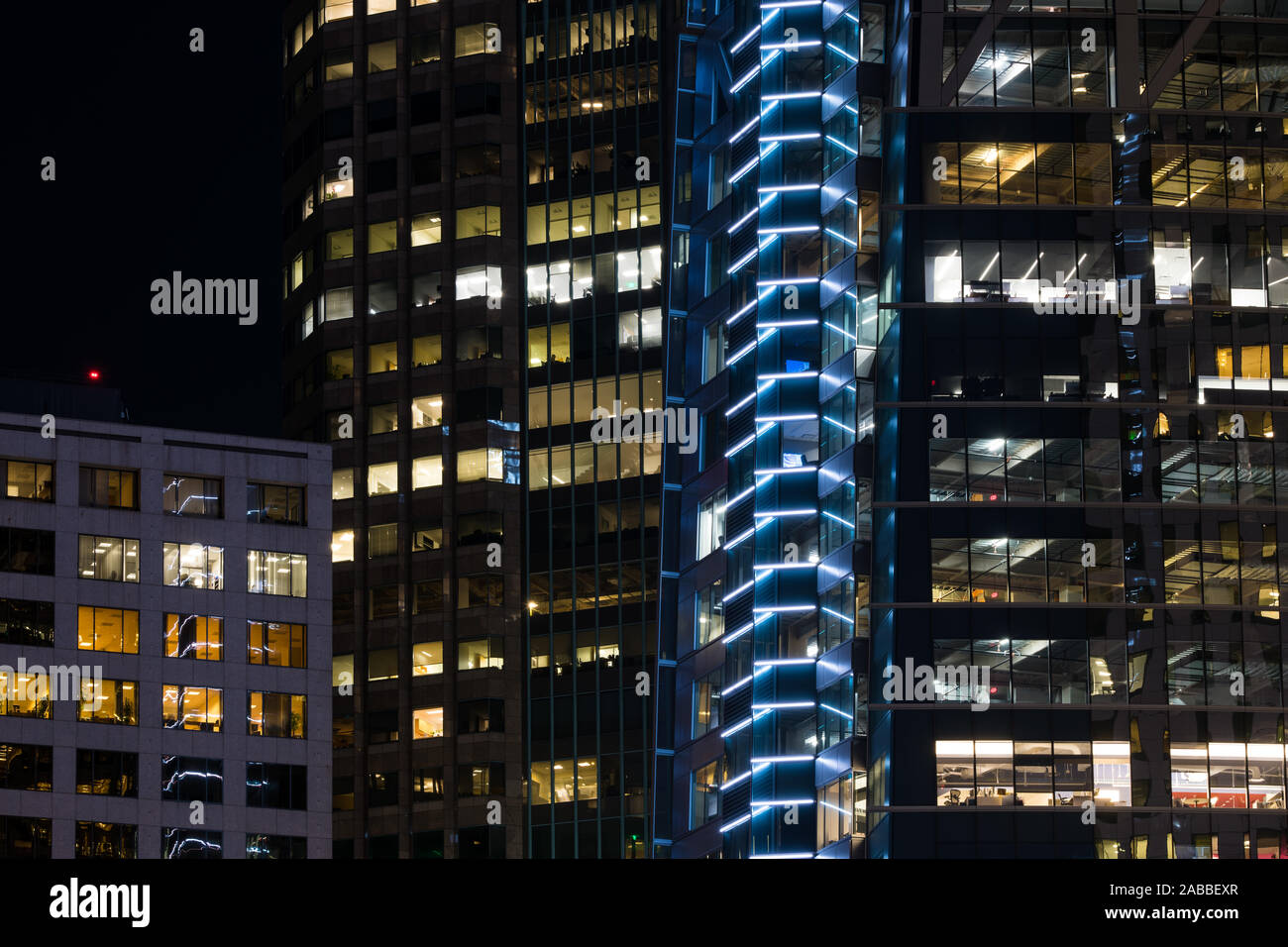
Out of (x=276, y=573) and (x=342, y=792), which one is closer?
(x=276, y=573)

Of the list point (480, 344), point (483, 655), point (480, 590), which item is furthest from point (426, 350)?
point (483, 655)

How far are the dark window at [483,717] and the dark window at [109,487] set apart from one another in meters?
27.8

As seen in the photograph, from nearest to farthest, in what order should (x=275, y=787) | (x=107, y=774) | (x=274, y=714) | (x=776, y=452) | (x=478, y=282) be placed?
(x=776, y=452), (x=107, y=774), (x=275, y=787), (x=274, y=714), (x=478, y=282)

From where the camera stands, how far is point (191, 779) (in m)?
96.2

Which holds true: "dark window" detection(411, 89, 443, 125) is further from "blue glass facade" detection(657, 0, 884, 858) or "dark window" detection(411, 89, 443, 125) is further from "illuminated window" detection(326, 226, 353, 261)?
"blue glass facade" detection(657, 0, 884, 858)

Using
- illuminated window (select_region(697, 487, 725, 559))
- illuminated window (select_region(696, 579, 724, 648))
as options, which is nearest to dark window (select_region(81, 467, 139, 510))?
illuminated window (select_region(697, 487, 725, 559))

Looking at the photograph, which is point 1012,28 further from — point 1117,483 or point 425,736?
point 425,736

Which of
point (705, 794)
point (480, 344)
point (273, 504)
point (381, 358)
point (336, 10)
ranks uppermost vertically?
point (336, 10)

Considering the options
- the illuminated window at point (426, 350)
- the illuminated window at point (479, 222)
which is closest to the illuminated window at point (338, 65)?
the illuminated window at point (479, 222)

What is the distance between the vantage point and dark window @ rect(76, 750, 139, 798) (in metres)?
94.2

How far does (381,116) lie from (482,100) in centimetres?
659

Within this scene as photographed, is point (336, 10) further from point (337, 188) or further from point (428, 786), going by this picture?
point (428, 786)

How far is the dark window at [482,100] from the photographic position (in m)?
133

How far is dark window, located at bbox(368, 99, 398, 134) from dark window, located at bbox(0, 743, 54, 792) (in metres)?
53.0
